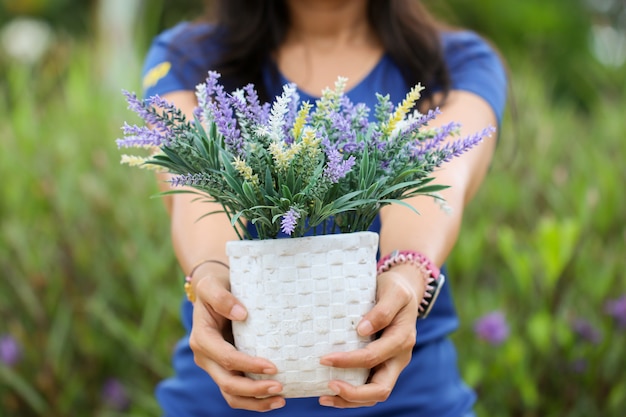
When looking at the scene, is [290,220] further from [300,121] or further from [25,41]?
[25,41]

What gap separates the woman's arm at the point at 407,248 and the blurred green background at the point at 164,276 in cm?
27

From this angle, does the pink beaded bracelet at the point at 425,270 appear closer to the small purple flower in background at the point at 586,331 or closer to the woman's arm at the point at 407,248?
the woman's arm at the point at 407,248

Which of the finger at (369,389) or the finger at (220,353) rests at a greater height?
the finger at (220,353)

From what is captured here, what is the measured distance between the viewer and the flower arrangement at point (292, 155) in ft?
2.88

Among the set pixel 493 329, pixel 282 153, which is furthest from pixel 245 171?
pixel 493 329

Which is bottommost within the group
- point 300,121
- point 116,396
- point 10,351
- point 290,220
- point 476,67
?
point 116,396

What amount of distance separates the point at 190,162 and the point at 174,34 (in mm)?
770

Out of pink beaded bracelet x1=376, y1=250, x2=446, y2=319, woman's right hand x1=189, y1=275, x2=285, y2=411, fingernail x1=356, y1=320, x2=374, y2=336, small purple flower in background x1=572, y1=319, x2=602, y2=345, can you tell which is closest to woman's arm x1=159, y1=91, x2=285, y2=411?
woman's right hand x1=189, y1=275, x2=285, y2=411

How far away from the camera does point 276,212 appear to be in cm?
90

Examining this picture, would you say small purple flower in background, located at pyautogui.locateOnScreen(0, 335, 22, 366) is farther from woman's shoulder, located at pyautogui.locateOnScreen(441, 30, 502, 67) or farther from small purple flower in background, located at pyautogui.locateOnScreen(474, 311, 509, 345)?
woman's shoulder, located at pyautogui.locateOnScreen(441, 30, 502, 67)

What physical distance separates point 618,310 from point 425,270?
1048 mm

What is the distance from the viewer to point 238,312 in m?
0.94

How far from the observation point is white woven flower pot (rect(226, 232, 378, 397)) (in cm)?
93

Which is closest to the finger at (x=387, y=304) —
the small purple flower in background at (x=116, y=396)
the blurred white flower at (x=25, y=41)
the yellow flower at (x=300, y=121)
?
the yellow flower at (x=300, y=121)
